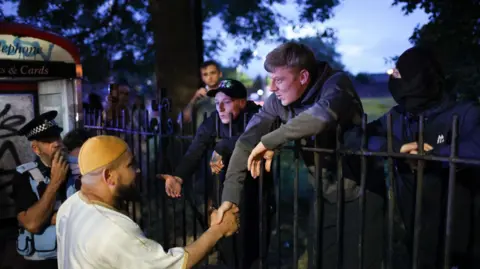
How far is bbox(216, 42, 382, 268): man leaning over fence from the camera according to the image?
94.3 inches

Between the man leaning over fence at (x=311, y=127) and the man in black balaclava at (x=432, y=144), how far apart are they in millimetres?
199

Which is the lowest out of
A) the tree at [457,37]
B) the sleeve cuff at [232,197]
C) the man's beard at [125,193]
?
the sleeve cuff at [232,197]

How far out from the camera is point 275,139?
2.43 m

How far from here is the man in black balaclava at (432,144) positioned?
8.32 ft

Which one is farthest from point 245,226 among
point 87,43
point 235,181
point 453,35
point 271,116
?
point 87,43

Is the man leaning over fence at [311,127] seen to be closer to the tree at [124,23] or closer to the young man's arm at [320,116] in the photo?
the young man's arm at [320,116]

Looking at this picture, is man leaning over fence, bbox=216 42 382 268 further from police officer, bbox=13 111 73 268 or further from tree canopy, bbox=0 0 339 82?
tree canopy, bbox=0 0 339 82

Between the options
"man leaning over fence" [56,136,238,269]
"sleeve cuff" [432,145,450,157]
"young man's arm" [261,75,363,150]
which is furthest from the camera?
"young man's arm" [261,75,363,150]

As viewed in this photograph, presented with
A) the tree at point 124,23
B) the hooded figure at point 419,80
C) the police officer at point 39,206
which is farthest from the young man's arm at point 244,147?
the tree at point 124,23

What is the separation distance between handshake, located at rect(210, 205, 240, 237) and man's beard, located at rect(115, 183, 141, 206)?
53 cm

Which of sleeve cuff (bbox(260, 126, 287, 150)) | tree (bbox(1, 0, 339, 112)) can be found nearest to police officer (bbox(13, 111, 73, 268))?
sleeve cuff (bbox(260, 126, 287, 150))

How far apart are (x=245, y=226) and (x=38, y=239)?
1673mm

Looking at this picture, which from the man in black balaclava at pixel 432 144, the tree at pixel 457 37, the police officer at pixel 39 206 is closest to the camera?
the man in black balaclava at pixel 432 144

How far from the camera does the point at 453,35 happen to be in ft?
34.2
